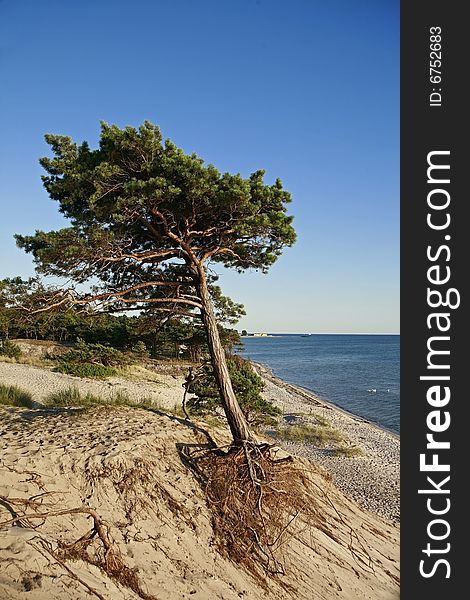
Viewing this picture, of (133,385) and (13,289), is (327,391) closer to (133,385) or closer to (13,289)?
(133,385)

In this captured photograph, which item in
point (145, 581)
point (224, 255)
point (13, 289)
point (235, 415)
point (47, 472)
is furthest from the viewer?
point (224, 255)

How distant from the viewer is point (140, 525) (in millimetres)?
6133

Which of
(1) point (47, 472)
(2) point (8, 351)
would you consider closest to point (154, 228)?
(1) point (47, 472)

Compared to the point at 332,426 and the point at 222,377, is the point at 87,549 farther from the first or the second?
the point at 332,426

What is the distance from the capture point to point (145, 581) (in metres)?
5.13

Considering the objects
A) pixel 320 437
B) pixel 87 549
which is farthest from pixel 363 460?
pixel 87 549

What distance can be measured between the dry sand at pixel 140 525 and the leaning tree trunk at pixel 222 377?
840 millimetres

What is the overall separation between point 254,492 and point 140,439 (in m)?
2.30

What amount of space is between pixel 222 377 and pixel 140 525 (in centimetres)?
335

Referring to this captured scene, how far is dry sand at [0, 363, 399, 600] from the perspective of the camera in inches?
182

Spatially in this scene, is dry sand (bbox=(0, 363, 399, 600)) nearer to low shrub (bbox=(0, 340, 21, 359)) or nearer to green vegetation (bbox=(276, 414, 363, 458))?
green vegetation (bbox=(276, 414, 363, 458))

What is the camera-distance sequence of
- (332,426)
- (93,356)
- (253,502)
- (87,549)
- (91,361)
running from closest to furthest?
(87,549) < (253,502) < (332,426) < (91,361) < (93,356)

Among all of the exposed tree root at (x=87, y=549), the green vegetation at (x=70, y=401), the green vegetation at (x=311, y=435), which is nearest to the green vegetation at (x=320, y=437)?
the green vegetation at (x=311, y=435)

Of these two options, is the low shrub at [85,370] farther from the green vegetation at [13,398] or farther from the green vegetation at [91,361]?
the green vegetation at [13,398]
